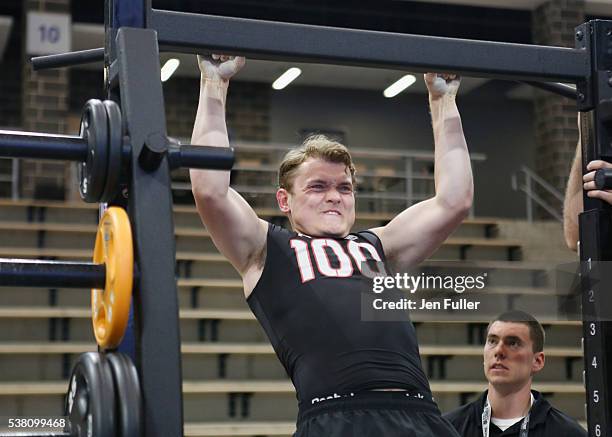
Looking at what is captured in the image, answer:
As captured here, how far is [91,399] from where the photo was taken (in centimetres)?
124

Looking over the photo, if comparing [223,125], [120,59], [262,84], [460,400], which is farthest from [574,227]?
[262,84]

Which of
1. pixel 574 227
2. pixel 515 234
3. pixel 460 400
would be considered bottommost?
pixel 460 400

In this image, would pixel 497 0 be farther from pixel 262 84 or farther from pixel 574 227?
pixel 574 227

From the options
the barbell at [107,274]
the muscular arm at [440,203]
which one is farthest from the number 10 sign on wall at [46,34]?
the barbell at [107,274]

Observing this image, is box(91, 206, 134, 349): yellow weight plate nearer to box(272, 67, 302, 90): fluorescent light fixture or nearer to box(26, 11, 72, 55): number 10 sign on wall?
box(26, 11, 72, 55): number 10 sign on wall

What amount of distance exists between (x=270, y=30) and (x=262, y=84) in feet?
25.9

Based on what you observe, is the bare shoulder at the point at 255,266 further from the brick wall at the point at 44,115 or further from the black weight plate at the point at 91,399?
the brick wall at the point at 44,115

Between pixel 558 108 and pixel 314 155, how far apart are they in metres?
5.88

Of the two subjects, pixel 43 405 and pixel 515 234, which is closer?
pixel 43 405

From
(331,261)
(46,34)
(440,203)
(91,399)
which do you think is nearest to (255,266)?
(331,261)

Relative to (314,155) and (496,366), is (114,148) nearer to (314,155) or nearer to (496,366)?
(314,155)

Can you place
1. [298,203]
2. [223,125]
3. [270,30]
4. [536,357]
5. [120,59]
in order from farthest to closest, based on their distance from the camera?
[536,357], [298,203], [223,125], [270,30], [120,59]

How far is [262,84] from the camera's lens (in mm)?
9523

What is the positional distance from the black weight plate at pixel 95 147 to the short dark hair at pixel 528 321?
1.59 m
